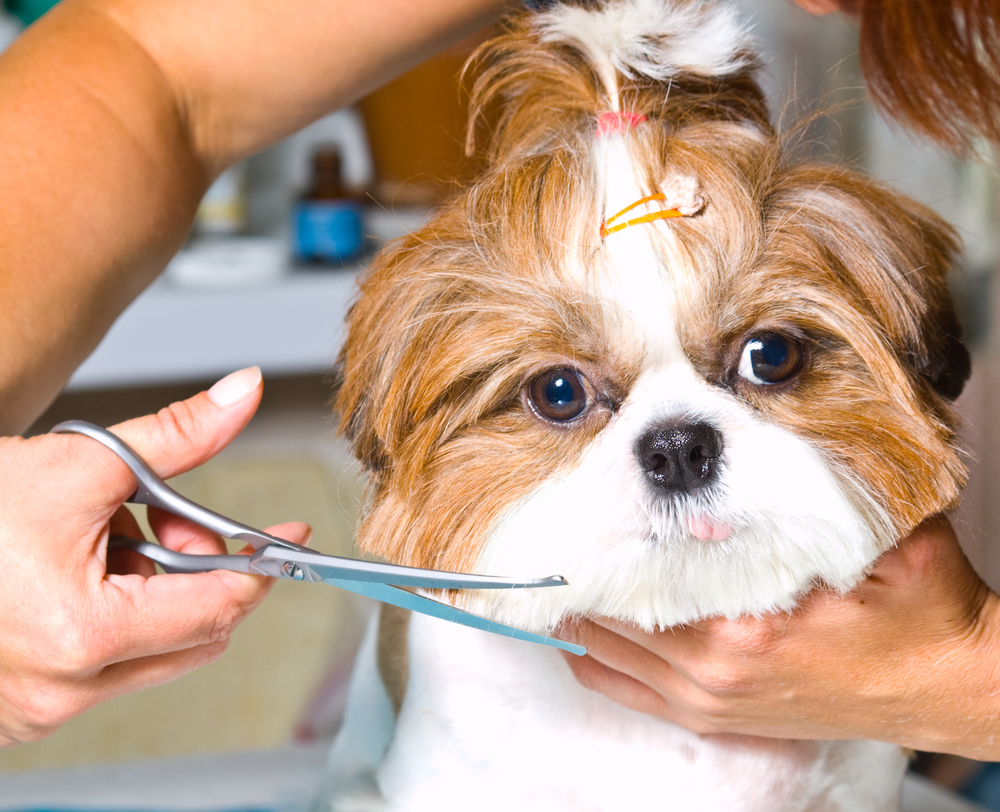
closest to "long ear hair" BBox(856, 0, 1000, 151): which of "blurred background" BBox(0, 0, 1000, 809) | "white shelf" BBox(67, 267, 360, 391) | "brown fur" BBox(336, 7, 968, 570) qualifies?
"brown fur" BBox(336, 7, 968, 570)

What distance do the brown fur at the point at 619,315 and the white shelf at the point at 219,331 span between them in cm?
198

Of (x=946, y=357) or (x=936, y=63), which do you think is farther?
(x=946, y=357)

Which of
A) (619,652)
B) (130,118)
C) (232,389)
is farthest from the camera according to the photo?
(130,118)

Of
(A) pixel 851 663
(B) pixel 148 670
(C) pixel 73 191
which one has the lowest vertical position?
(A) pixel 851 663

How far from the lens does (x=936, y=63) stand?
88 cm

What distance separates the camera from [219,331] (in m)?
3.08

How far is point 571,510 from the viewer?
3.10ft

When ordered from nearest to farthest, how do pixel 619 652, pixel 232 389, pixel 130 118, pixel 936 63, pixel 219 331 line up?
pixel 936 63 < pixel 232 389 < pixel 619 652 < pixel 130 118 < pixel 219 331

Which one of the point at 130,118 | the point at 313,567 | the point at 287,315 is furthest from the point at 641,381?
the point at 287,315

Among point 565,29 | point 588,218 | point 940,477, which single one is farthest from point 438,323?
point 940,477

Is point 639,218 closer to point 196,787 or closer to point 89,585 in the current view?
point 89,585

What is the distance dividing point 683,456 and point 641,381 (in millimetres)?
112

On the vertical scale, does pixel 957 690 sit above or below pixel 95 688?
below

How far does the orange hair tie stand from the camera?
97cm
